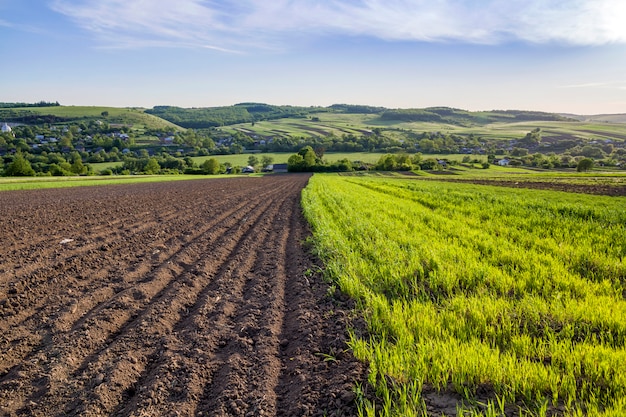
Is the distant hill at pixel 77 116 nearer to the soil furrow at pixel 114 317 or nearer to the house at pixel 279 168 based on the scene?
the house at pixel 279 168

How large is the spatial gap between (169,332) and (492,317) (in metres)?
4.37

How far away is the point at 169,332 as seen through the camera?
4883mm

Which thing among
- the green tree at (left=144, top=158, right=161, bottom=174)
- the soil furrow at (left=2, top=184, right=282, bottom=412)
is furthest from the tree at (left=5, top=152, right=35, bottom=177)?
the soil furrow at (left=2, top=184, right=282, bottom=412)

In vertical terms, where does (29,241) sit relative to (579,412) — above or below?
below

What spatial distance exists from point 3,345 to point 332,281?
4.84 metres

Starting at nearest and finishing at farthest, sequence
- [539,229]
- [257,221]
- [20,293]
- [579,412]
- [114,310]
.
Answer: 1. [579,412]
2. [114,310]
3. [20,293]
4. [539,229]
5. [257,221]

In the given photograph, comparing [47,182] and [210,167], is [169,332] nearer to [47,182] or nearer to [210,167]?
[47,182]

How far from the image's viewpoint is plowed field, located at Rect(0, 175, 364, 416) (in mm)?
3441

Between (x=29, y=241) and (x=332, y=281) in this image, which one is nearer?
(x=332, y=281)

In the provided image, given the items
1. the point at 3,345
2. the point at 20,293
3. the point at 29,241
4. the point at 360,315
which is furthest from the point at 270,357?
the point at 29,241

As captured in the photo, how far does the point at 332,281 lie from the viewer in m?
6.52

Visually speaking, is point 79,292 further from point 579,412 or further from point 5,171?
point 5,171

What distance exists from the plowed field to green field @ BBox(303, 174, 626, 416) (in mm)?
549

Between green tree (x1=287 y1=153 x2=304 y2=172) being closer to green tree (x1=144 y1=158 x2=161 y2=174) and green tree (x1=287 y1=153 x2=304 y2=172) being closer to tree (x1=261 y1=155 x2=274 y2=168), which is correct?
tree (x1=261 y1=155 x2=274 y2=168)
